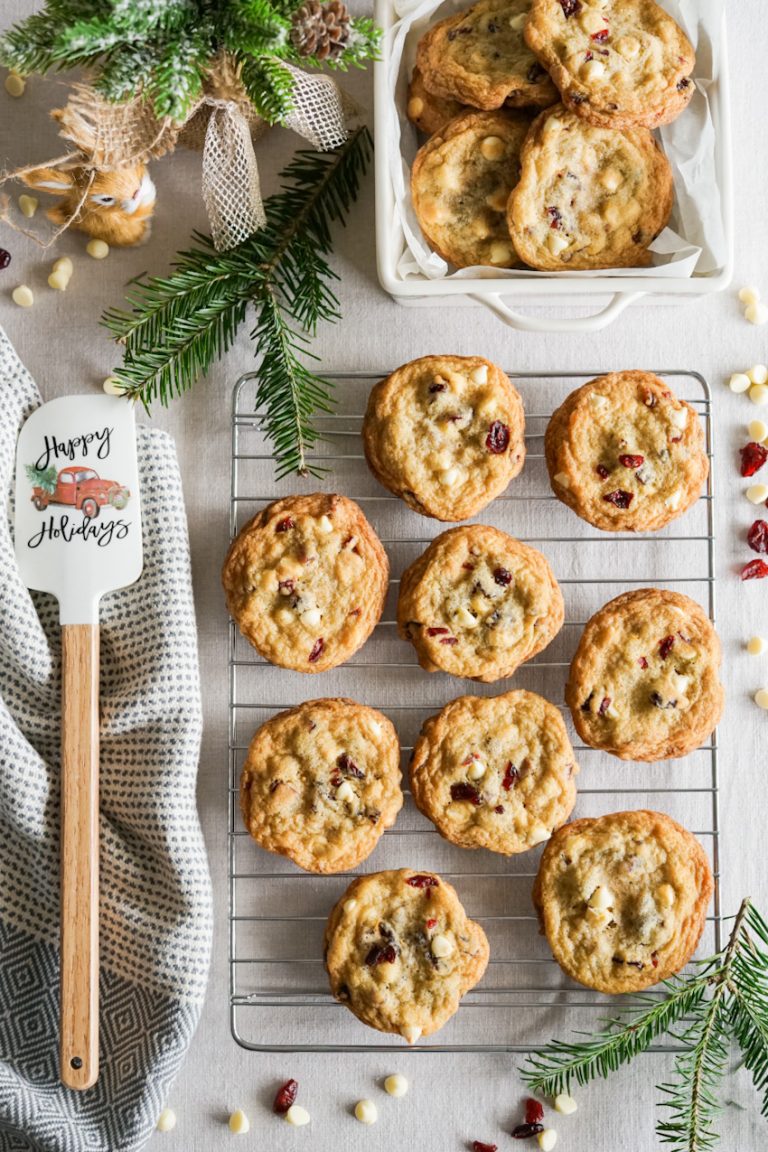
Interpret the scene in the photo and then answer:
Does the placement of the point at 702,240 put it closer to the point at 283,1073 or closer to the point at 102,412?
the point at 102,412

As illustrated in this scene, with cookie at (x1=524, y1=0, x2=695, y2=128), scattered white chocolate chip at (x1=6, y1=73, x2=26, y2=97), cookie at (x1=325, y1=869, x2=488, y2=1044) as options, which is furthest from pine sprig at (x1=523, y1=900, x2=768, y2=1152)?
scattered white chocolate chip at (x1=6, y1=73, x2=26, y2=97)

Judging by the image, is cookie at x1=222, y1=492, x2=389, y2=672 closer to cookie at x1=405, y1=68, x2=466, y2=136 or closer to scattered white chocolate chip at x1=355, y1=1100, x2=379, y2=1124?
cookie at x1=405, y1=68, x2=466, y2=136

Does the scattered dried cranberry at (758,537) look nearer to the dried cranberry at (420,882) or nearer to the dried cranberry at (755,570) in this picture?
the dried cranberry at (755,570)

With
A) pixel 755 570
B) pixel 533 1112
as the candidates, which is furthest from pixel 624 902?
pixel 755 570

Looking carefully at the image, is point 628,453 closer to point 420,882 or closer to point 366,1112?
point 420,882

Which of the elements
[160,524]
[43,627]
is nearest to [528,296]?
[160,524]

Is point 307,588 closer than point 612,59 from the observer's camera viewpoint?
No
